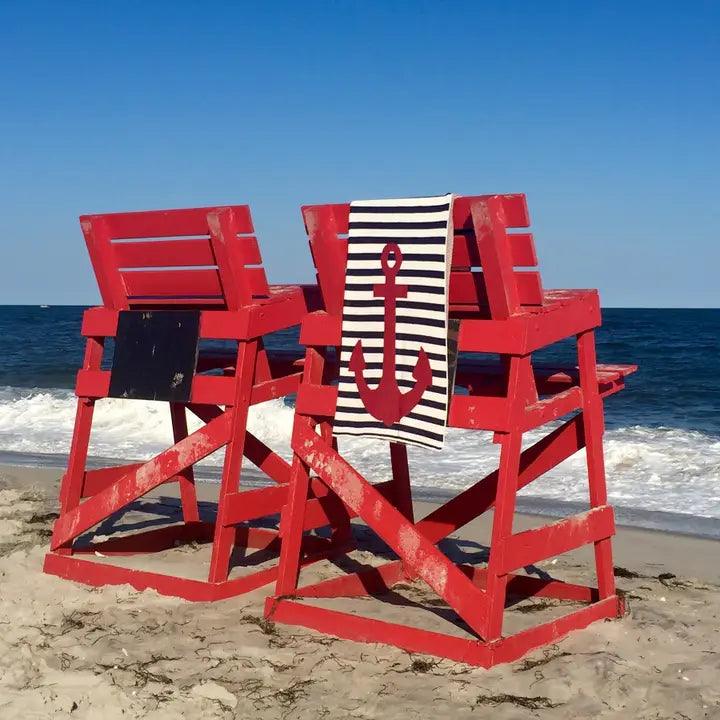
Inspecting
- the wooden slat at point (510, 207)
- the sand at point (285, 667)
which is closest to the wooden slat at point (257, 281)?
the wooden slat at point (510, 207)

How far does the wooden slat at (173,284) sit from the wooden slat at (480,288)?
1.29m

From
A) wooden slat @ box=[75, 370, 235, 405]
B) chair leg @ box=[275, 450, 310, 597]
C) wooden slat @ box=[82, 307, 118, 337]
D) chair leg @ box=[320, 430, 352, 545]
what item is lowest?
chair leg @ box=[320, 430, 352, 545]

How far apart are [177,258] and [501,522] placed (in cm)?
212

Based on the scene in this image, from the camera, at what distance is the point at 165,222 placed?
4.89 m

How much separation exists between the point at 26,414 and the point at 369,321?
12.0m

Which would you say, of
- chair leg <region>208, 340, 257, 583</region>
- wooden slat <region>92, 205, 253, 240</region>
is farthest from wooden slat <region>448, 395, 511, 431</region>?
wooden slat <region>92, 205, 253, 240</region>

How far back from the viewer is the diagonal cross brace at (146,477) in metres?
4.83

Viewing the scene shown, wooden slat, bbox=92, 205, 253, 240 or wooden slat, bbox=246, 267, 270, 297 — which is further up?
wooden slat, bbox=92, 205, 253, 240

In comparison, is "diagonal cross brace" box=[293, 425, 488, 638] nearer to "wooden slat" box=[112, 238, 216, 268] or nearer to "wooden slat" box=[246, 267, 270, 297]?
"wooden slat" box=[246, 267, 270, 297]

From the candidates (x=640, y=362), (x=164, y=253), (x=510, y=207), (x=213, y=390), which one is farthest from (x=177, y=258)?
(x=640, y=362)

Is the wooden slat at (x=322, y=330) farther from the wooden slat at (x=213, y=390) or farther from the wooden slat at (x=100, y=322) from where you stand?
the wooden slat at (x=100, y=322)

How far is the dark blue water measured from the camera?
17.7 meters

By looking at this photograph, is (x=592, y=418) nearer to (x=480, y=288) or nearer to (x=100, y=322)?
(x=480, y=288)

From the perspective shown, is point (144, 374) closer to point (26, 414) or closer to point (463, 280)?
point (463, 280)
